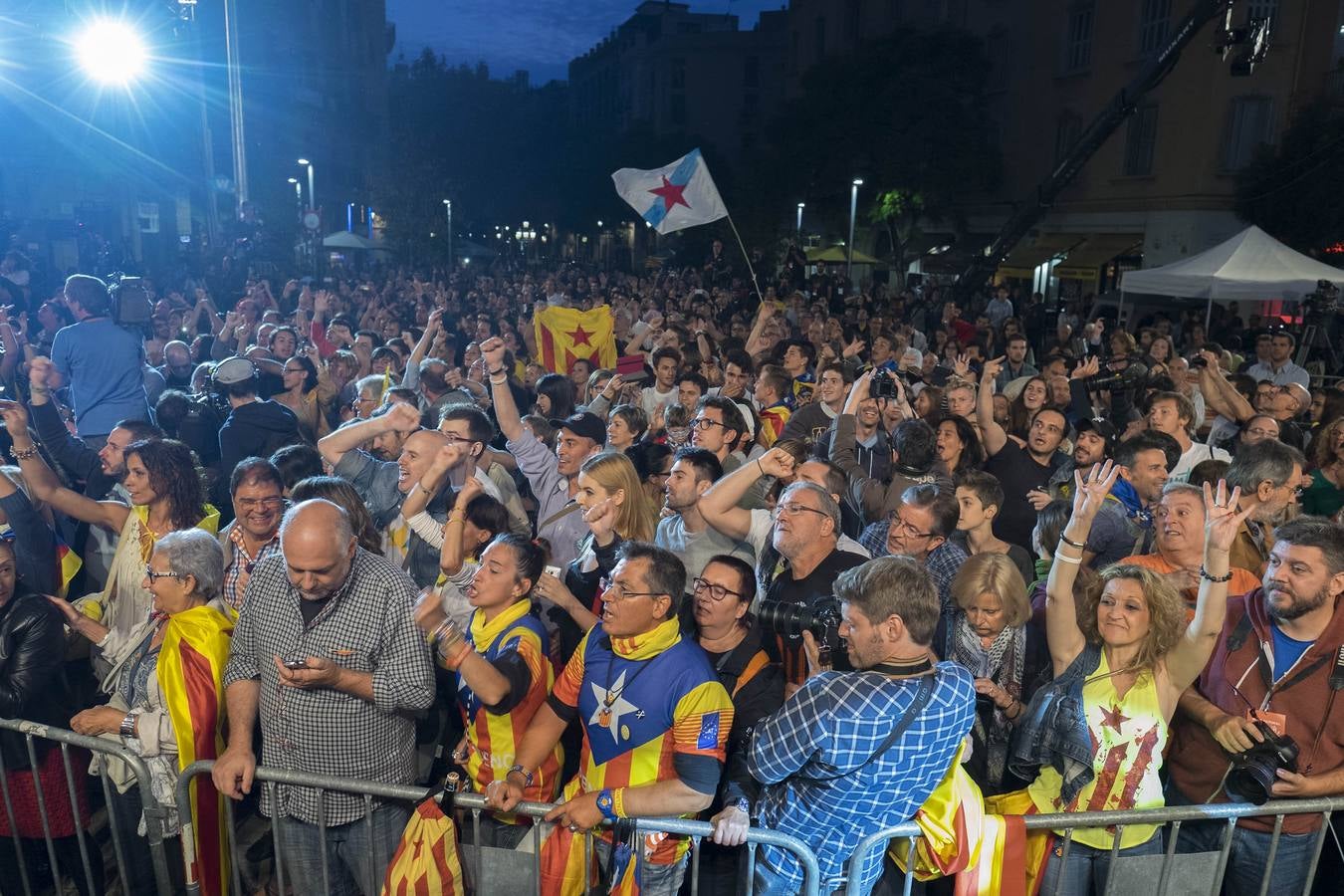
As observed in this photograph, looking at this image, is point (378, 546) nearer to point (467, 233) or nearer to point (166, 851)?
point (166, 851)

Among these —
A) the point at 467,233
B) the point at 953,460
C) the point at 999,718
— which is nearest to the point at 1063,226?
the point at 953,460

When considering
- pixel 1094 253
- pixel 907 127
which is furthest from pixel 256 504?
pixel 907 127

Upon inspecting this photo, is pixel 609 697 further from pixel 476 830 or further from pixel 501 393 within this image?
pixel 501 393

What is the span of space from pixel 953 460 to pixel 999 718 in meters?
2.49

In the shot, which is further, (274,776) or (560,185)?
(560,185)

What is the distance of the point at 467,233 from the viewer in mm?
56812

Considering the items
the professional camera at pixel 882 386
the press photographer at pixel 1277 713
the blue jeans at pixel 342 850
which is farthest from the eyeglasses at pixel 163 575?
the professional camera at pixel 882 386

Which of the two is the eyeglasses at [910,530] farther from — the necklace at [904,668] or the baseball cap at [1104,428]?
the baseball cap at [1104,428]

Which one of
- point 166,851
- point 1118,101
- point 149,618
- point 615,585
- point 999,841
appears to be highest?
point 1118,101

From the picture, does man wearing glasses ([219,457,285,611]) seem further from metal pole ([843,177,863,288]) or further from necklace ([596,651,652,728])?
metal pole ([843,177,863,288])

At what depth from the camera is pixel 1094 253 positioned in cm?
2575

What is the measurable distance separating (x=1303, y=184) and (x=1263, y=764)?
71.5 ft

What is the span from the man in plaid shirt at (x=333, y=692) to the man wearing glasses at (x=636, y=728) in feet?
1.73

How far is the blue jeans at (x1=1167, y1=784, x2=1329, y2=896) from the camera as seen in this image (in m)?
3.21
